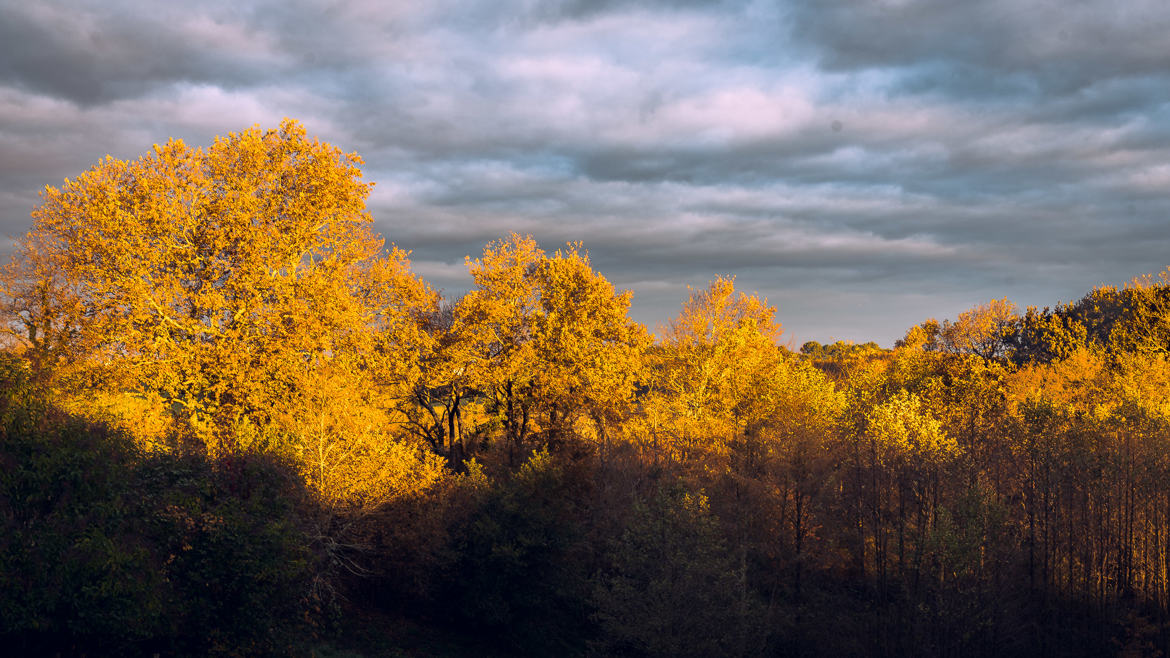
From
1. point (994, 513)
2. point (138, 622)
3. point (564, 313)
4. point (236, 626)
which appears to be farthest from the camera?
point (564, 313)

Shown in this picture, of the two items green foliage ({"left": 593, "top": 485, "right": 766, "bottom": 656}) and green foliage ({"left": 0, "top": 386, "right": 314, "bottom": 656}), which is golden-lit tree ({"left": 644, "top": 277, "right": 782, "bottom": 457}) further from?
green foliage ({"left": 0, "top": 386, "right": 314, "bottom": 656})

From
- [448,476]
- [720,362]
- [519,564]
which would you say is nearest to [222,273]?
[448,476]

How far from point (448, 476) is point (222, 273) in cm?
1790

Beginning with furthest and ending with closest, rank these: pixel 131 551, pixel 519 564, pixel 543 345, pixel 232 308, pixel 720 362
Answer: pixel 720 362 → pixel 543 345 → pixel 519 564 → pixel 232 308 → pixel 131 551

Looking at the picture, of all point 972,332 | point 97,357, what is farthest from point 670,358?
point 97,357

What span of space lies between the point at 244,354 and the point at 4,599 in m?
18.6

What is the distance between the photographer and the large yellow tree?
126ft

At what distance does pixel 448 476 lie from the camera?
4869 cm

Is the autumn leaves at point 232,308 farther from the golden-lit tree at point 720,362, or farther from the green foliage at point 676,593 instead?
the golden-lit tree at point 720,362

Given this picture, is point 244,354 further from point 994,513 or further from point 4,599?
point 994,513

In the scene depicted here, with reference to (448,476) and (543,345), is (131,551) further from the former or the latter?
(543,345)

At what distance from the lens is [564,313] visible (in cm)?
5556

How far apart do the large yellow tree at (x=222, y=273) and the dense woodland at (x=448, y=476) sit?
0.17 m

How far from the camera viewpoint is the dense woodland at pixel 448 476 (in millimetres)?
26734
